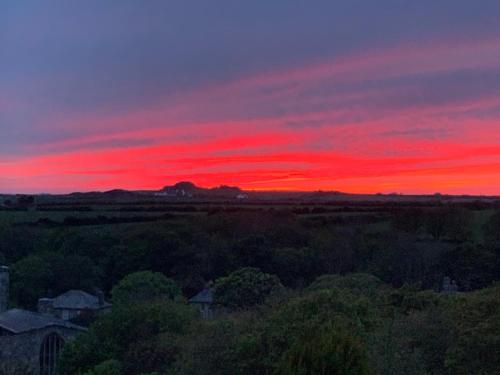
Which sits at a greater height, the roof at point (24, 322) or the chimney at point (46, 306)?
the roof at point (24, 322)

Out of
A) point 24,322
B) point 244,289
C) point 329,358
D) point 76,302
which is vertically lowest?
point 76,302

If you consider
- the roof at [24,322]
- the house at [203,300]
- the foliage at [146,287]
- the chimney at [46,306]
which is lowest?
the chimney at [46,306]

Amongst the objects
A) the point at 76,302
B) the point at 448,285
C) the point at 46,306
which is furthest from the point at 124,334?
the point at 448,285

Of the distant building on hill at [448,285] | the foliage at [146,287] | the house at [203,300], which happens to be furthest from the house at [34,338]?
the distant building on hill at [448,285]

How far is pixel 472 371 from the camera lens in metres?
21.5

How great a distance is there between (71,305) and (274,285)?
16.3 metres

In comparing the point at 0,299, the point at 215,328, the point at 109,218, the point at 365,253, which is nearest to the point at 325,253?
the point at 365,253

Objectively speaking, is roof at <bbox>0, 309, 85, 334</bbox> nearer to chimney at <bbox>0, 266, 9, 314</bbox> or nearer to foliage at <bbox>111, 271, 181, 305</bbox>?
chimney at <bbox>0, 266, 9, 314</bbox>

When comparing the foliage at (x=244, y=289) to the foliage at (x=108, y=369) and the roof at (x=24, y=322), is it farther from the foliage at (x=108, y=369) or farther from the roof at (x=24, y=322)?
the foliage at (x=108, y=369)

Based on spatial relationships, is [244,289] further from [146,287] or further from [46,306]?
[46,306]

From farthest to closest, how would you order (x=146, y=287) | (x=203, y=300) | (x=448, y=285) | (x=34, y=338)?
(x=203, y=300), (x=448, y=285), (x=146, y=287), (x=34, y=338)

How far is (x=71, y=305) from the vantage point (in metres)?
53.2

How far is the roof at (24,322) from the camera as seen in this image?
121ft

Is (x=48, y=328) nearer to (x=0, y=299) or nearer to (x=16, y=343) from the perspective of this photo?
(x=16, y=343)
